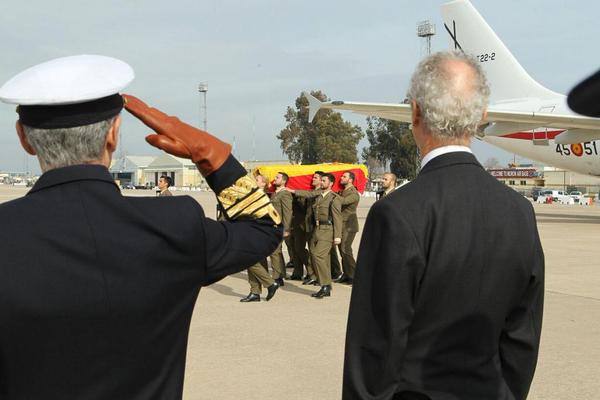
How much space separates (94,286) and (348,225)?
962 centimetres

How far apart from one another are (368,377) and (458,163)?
0.69m

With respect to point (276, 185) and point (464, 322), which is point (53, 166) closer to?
point (464, 322)

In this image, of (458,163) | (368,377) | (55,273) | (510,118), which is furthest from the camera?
(510,118)

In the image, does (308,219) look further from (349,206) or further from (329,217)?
(329,217)

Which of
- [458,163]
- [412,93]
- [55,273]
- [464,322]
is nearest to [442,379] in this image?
[464,322]

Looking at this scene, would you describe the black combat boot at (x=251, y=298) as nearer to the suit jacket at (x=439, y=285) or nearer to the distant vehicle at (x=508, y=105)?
the suit jacket at (x=439, y=285)

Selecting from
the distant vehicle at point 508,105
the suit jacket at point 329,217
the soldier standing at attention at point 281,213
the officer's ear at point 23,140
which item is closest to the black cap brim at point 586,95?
the officer's ear at point 23,140

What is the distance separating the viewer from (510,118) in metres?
19.4

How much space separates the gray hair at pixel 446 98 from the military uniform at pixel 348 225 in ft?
28.2

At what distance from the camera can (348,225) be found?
11.1 meters

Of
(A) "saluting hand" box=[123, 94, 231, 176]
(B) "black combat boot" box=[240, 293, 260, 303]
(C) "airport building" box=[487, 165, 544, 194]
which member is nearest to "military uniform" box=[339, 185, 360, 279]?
(B) "black combat boot" box=[240, 293, 260, 303]

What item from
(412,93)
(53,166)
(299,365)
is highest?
(412,93)

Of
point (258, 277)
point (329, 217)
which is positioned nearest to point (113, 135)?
point (258, 277)

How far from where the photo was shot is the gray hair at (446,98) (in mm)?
2084
